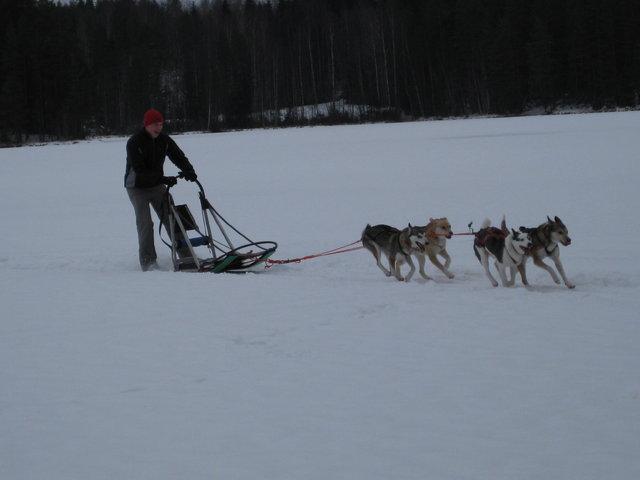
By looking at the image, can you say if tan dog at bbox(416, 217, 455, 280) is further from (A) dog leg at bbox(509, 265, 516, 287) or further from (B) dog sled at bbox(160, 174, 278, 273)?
(B) dog sled at bbox(160, 174, 278, 273)

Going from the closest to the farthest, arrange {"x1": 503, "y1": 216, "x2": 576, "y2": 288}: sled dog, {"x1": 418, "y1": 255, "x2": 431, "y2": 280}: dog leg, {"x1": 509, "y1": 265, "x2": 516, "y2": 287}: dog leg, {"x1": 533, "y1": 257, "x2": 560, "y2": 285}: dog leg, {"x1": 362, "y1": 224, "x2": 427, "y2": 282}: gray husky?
1. {"x1": 503, "y1": 216, "x2": 576, "y2": 288}: sled dog
2. {"x1": 533, "y1": 257, "x2": 560, "y2": 285}: dog leg
3. {"x1": 509, "y1": 265, "x2": 516, "y2": 287}: dog leg
4. {"x1": 362, "y1": 224, "x2": 427, "y2": 282}: gray husky
5. {"x1": 418, "y1": 255, "x2": 431, "y2": 280}: dog leg

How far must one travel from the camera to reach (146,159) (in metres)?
6.57

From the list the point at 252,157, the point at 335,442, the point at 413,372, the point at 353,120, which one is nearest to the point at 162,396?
the point at 335,442

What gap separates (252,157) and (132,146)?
12515 millimetres

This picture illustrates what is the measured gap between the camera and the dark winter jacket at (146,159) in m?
6.46

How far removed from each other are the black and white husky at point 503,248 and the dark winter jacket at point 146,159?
10.1 ft

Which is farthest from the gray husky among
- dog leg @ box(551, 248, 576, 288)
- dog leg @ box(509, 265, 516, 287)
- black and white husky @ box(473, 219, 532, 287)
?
dog leg @ box(551, 248, 576, 288)

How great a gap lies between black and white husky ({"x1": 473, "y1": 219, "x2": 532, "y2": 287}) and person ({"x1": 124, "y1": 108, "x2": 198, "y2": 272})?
2907 millimetres

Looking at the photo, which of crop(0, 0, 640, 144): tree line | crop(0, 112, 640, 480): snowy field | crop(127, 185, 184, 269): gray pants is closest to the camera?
crop(0, 112, 640, 480): snowy field

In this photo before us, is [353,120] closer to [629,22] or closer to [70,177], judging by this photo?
[629,22]

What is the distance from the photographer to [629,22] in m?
35.1

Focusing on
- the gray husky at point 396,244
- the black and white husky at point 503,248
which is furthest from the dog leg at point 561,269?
the gray husky at point 396,244

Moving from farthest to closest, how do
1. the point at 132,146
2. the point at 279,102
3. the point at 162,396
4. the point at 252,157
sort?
the point at 279,102 < the point at 252,157 < the point at 132,146 < the point at 162,396

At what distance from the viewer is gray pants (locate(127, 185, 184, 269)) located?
6.64 metres
